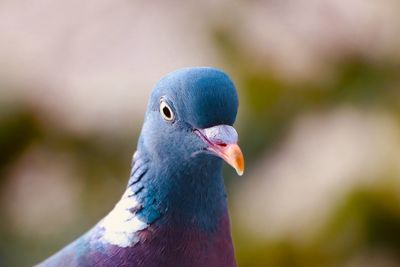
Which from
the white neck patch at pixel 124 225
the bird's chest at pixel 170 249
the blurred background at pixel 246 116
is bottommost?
the bird's chest at pixel 170 249

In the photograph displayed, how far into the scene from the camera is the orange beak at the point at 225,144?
1.58m

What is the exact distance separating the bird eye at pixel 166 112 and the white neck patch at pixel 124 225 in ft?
0.61

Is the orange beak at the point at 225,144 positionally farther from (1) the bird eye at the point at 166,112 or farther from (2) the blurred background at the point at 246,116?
(2) the blurred background at the point at 246,116

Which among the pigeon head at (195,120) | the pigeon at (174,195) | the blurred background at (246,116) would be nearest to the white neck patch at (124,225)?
the pigeon at (174,195)

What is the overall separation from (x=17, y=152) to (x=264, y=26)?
1344 mm

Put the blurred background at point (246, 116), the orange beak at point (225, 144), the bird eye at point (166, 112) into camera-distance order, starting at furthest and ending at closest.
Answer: the blurred background at point (246, 116), the bird eye at point (166, 112), the orange beak at point (225, 144)

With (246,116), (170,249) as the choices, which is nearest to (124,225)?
(170,249)

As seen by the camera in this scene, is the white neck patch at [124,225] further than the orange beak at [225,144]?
Yes

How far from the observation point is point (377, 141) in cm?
360

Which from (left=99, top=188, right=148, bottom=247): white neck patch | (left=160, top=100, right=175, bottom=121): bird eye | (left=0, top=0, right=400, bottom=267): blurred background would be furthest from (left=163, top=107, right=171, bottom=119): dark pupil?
(left=0, top=0, right=400, bottom=267): blurred background

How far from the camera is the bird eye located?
5.60ft

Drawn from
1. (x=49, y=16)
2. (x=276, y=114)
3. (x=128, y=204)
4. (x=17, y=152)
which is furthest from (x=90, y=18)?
(x=128, y=204)

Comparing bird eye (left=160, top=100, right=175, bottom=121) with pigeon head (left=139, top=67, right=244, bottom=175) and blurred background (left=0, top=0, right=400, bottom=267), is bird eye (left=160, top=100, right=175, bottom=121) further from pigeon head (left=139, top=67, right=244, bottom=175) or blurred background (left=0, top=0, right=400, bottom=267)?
blurred background (left=0, top=0, right=400, bottom=267)

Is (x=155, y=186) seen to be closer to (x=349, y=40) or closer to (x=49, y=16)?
(x=349, y=40)
